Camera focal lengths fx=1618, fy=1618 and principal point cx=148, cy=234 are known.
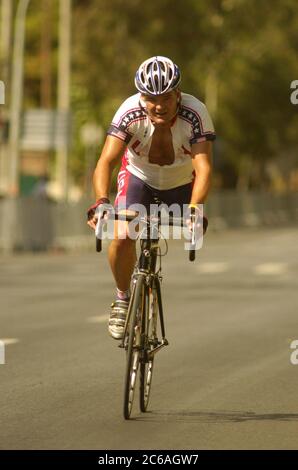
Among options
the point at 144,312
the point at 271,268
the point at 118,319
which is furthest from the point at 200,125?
the point at 271,268

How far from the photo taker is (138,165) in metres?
9.48

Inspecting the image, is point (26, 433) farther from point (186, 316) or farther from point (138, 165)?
point (186, 316)

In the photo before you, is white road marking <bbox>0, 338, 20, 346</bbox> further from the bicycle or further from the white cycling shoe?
the bicycle

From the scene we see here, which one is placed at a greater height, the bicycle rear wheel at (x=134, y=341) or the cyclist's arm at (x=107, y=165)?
the cyclist's arm at (x=107, y=165)

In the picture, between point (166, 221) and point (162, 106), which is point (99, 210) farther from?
point (162, 106)

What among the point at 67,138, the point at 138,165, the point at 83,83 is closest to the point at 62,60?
the point at 67,138

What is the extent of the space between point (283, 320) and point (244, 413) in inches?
275

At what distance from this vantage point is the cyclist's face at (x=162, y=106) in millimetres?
8883

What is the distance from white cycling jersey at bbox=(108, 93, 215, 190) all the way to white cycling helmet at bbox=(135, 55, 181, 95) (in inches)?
11.3

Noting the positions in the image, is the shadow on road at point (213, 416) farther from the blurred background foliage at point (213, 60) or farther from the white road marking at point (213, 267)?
the blurred background foliage at point (213, 60)

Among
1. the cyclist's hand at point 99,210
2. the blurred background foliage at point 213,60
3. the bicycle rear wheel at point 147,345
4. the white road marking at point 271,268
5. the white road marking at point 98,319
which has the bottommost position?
the bicycle rear wheel at point 147,345

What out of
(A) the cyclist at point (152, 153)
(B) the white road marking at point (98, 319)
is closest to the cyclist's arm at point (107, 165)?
(A) the cyclist at point (152, 153)

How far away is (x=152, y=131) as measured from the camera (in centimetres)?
921

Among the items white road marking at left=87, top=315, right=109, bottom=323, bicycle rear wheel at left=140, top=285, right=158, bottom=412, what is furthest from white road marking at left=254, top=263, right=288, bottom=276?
bicycle rear wheel at left=140, top=285, right=158, bottom=412
